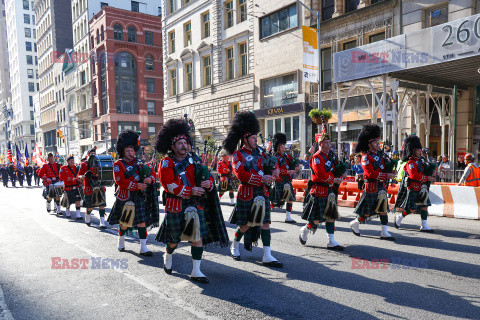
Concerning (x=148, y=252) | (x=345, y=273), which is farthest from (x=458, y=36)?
(x=148, y=252)

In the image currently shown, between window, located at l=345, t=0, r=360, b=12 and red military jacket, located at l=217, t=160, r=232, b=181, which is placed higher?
window, located at l=345, t=0, r=360, b=12

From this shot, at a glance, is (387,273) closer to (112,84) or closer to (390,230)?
(390,230)

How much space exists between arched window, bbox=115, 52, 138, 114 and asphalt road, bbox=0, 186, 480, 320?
4149cm

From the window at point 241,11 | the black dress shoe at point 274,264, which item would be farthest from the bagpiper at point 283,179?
the window at point 241,11

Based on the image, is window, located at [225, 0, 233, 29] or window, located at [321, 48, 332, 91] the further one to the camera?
window, located at [225, 0, 233, 29]

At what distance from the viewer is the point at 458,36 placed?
36.4ft

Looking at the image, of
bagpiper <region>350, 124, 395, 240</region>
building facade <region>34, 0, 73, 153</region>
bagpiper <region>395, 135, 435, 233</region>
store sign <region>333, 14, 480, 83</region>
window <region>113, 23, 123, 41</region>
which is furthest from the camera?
building facade <region>34, 0, 73, 153</region>

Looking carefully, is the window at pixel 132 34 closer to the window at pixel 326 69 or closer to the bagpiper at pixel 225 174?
the window at pixel 326 69

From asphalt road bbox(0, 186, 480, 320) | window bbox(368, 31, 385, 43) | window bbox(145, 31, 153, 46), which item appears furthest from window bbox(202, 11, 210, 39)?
asphalt road bbox(0, 186, 480, 320)

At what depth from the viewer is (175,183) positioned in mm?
4719

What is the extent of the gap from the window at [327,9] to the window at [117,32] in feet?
109

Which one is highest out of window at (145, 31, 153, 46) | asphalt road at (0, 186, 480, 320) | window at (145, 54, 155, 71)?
window at (145, 31, 153, 46)

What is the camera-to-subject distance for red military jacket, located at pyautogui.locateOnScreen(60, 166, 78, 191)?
34.8ft

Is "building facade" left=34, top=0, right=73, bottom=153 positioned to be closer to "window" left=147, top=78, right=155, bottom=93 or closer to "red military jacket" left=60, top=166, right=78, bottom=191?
"window" left=147, top=78, right=155, bottom=93
